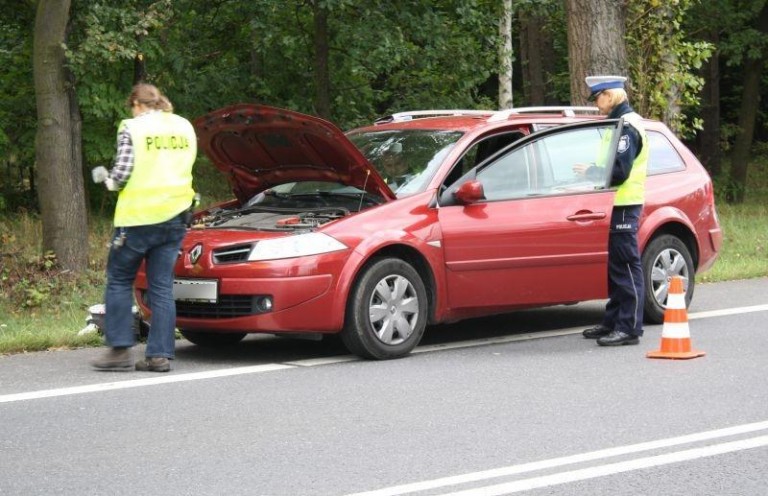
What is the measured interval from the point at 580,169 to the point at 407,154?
51.0 inches

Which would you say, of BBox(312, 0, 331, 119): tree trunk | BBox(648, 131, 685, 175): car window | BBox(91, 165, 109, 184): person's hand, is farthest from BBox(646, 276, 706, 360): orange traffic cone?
BBox(312, 0, 331, 119): tree trunk

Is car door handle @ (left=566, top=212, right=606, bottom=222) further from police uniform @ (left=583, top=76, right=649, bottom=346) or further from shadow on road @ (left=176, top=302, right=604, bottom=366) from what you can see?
shadow on road @ (left=176, top=302, right=604, bottom=366)

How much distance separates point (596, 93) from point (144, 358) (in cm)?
374

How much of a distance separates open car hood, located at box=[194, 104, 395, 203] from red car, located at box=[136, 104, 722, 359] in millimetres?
13

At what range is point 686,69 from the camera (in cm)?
1734

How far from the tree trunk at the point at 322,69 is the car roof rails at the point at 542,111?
9.42 metres

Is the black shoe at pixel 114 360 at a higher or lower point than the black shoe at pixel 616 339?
higher

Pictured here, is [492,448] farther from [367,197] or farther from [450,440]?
[367,197]

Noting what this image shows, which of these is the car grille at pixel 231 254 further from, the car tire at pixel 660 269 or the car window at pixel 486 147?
the car tire at pixel 660 269

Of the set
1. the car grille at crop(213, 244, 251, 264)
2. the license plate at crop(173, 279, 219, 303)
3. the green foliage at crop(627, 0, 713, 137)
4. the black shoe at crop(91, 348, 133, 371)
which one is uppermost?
the green foliage at crop(627, 0, 713, 137)

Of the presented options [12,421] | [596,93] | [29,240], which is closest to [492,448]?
[12,421]

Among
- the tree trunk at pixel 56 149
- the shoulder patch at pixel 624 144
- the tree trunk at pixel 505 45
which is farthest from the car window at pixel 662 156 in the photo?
the tree trunk at pixel 505 45

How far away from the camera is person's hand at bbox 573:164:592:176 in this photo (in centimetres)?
995

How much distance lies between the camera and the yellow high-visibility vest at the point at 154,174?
27.7 ft
